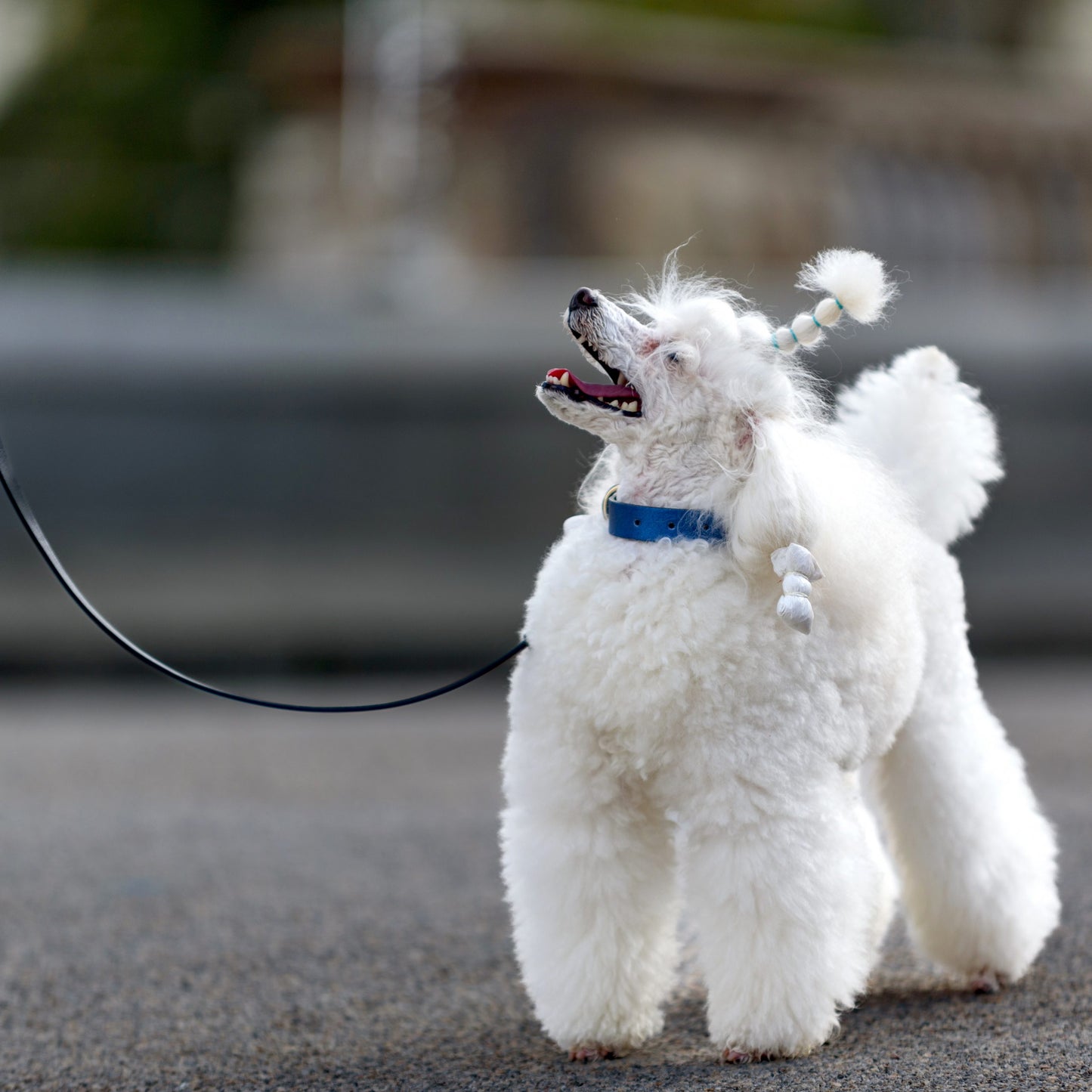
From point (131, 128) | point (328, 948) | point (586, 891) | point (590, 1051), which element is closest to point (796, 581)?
point (586, 891)

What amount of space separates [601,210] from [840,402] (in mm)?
9457

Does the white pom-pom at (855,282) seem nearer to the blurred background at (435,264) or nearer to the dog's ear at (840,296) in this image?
the dog's ear at (840,296)

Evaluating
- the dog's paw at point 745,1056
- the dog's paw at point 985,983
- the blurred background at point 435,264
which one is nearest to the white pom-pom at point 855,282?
the dog's paw at point 745,1056

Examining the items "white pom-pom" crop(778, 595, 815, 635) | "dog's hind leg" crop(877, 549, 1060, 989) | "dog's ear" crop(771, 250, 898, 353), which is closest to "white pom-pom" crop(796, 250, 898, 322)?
"dog's ear" crop(771, 250, 898, 353)

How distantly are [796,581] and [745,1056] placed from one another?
2.78 feet

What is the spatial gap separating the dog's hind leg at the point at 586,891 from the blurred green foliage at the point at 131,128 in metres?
11.8

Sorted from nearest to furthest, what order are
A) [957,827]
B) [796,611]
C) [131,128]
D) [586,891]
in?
[796,611] < [586,891] < [957,827] < [131,128]

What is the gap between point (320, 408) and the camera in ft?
31.4

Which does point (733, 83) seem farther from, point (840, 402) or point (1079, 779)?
point (840, 402)

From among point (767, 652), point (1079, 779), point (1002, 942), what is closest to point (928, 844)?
point (1002, 942)

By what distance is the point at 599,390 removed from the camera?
248 centimetres

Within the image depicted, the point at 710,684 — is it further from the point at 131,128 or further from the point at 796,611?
the point at 131,128

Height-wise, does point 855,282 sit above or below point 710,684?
above

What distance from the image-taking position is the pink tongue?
2.48m
